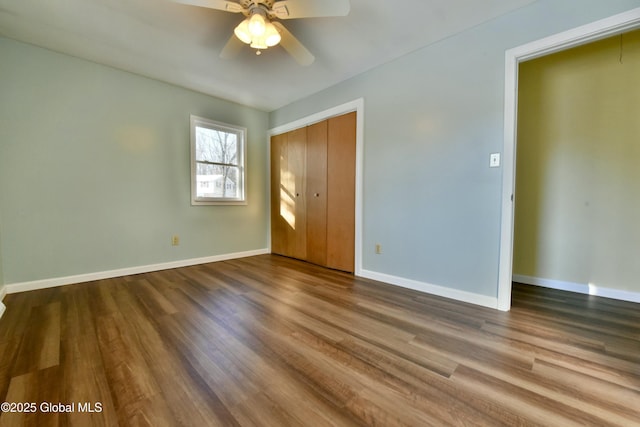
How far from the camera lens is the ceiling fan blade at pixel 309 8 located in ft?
4.91

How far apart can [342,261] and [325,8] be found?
2.47 meters

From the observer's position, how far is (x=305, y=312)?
1922 mm

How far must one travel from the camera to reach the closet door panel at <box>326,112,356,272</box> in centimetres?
299

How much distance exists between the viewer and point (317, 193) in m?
3.40

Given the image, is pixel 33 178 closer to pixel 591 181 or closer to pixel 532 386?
pixel 532 386

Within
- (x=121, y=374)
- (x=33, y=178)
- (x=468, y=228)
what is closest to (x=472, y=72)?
(x=468, y=228)

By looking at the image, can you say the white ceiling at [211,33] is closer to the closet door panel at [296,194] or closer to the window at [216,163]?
the window at [216,163]

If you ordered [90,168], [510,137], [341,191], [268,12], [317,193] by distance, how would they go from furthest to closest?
[317,193] < [341,191] < [90,168] < [510,137] < [268,12]

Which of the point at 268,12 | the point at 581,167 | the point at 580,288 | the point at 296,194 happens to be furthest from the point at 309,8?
the point at 580,288

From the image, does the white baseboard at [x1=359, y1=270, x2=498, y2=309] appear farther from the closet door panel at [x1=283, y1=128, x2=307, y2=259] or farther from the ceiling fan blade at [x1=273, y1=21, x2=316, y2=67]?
the ceiling fan blade at [x1=273, y1=21, x2=316, y2=67]

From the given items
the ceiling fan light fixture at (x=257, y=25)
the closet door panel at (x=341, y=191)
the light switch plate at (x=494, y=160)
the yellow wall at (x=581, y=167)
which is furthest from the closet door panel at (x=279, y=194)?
the yellow wall at (x=581, y=167)

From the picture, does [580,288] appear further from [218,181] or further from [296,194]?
[218,181]

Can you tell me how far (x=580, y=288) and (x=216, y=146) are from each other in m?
4.53

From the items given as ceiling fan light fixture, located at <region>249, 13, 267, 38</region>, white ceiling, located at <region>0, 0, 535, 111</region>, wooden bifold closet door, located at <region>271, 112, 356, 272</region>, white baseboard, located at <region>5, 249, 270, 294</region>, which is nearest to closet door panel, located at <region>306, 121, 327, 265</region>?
wooden bifold closet door, located at <region>271, 112, 356, 272</region>
